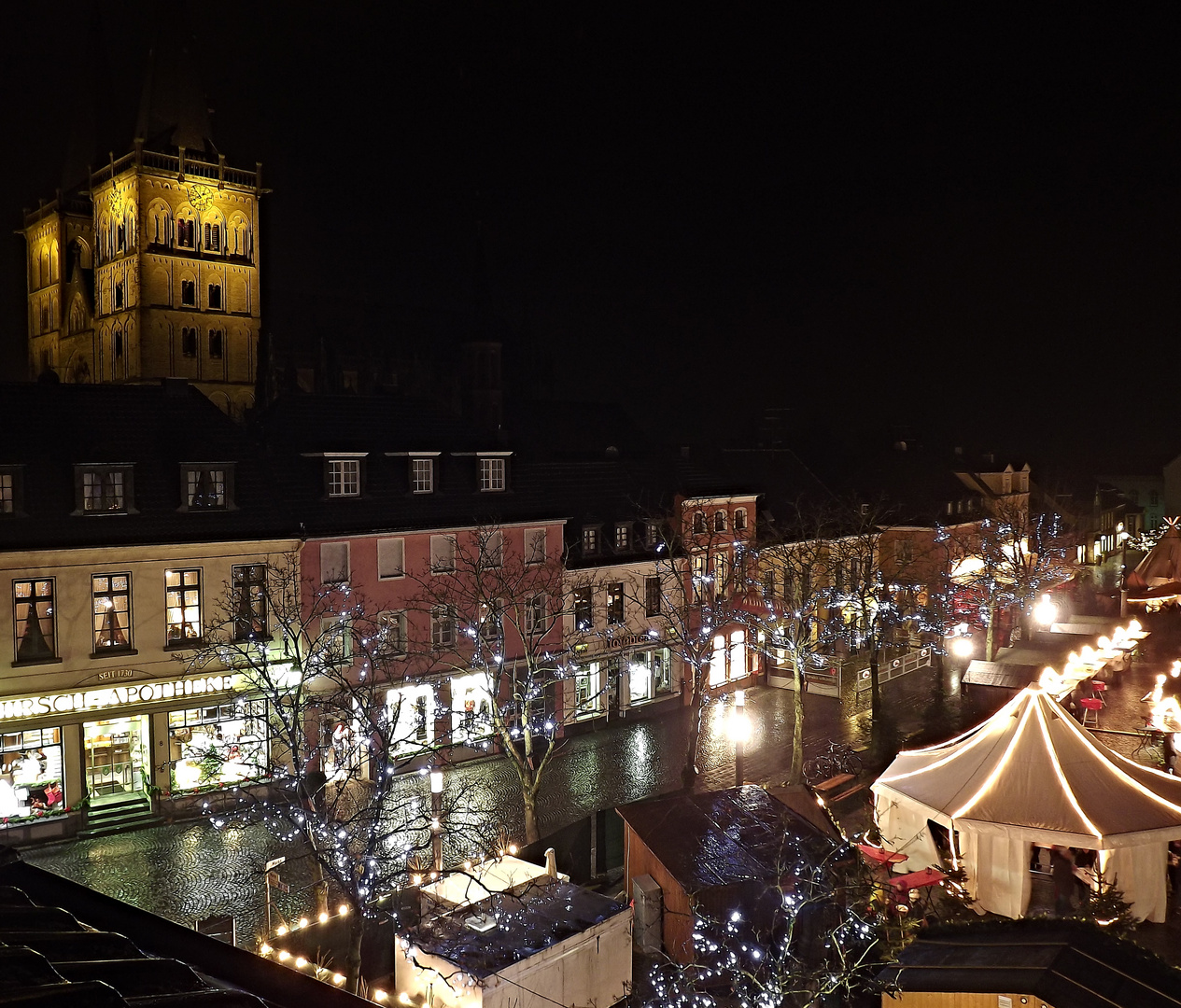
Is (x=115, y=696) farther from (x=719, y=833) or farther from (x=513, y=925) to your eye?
(x=719, y=833)

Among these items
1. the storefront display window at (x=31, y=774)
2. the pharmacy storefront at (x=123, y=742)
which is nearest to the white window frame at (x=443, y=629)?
the pharmacy storefront at (x=123, y=742)

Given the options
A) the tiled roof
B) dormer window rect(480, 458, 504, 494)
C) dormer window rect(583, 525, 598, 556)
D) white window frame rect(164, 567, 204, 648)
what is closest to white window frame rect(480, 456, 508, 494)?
dormer window rect(480, 458, 504, 494)

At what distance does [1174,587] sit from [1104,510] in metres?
35.2

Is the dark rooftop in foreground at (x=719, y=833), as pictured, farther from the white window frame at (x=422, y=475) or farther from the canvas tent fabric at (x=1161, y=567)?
the canvas tent fabric at (x=1161, y=567)

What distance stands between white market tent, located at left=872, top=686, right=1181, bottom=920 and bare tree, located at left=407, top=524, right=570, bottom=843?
11832 mm

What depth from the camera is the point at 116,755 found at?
85.9 ft

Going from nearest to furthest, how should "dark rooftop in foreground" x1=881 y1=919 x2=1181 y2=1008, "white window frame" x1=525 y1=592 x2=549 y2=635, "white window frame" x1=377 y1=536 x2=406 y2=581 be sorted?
"dark rooftop in foreground" x1=881 y1=919 x2=1181 y2=1008
"white window frame" x1=377 y1=536 x2=406 y2=581
"white window frame" x1=525 y1=592 x2=549 y2=635

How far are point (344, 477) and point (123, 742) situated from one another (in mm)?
9912

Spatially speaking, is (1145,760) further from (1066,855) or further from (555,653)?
(555,653)

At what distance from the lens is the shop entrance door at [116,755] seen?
84.6 ft

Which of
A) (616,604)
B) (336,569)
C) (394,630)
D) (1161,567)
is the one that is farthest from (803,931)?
(1161,567)

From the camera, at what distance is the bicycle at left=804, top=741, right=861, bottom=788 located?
91.8 feet

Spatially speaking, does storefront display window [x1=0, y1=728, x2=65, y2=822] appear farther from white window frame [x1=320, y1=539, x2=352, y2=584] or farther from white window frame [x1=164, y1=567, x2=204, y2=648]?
white window frame [x1=320, y1=539, x2=352, y2=584]

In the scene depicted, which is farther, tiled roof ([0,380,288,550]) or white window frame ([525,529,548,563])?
white window frame ([525,529,548,563])
